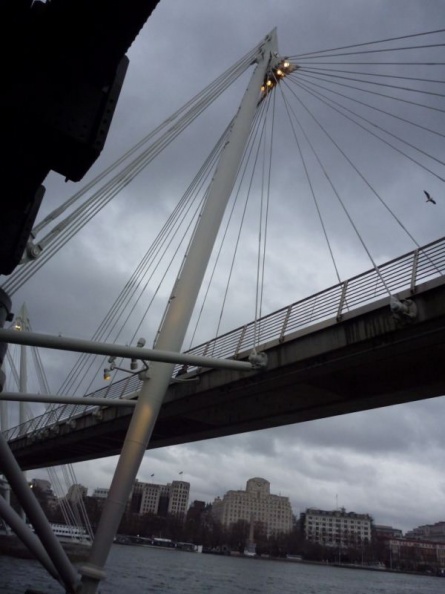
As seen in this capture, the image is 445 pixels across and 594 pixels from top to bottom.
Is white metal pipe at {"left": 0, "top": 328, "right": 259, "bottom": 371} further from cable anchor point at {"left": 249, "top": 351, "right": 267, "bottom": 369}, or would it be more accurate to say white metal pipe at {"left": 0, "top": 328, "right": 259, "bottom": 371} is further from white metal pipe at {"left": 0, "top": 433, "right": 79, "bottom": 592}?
cable anchor point at {"left": 249, "top": 351, "right": 267, "bottom": 369}

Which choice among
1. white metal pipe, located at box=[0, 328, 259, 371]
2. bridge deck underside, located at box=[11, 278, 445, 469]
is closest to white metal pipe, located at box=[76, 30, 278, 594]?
white metal pipe, located at box=[0, 328, 259, 371]

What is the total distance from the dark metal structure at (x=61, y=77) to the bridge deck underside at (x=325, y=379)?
980 centimetres

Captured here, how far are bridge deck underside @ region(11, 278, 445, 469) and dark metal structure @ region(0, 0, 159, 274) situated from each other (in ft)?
32.1

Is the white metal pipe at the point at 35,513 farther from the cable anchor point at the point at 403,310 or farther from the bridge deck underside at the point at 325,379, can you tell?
the cable anchor point at the point at 403,310

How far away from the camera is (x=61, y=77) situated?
6.69 m

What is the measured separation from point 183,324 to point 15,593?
17.5m

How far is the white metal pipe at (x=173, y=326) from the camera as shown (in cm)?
1387

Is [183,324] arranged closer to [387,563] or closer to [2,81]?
[2,81]

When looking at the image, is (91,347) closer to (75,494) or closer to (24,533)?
(24,533)

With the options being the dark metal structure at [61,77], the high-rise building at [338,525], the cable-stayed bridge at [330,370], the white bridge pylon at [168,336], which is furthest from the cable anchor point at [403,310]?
the high-rise building at [338,525]

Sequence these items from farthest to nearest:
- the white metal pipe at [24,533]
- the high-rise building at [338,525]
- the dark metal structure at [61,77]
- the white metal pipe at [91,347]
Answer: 1. the high-rise building at [338,525]
2. the white metal pipe at [24,533]
3. the white metal pipe at [91,347]
4. the dark metal structure at [61,77]

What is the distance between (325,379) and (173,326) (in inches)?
217

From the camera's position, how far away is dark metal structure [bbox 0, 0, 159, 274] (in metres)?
6.16

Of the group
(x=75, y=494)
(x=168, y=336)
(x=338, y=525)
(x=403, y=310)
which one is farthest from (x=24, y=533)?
(x=338, y=525)
